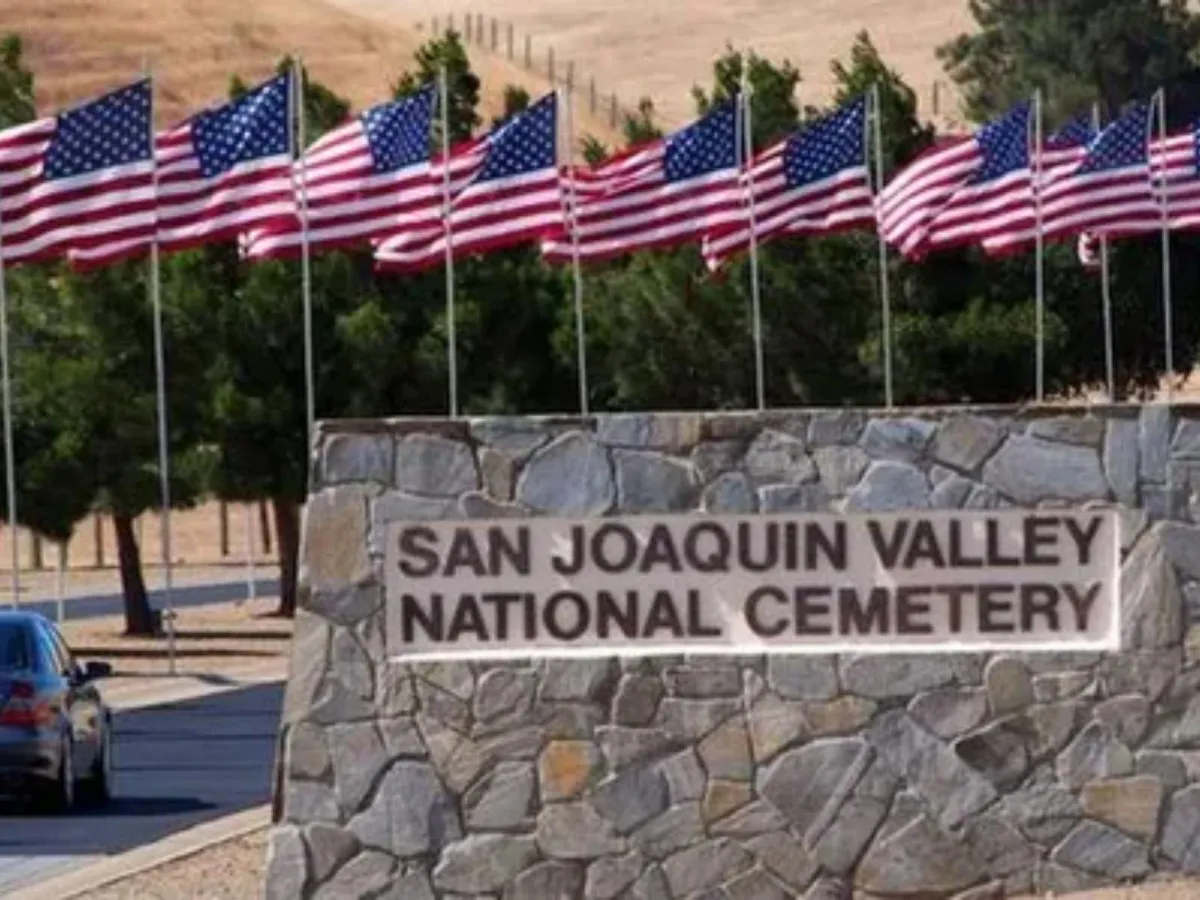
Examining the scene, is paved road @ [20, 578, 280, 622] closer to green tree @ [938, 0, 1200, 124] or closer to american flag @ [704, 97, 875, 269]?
american flag @ [704, 97, 875, 269]

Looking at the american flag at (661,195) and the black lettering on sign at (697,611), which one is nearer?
the black lettering on sign at (697,611)

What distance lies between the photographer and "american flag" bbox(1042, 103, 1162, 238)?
43.0 meters

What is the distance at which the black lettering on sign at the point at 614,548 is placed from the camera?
1805 centimetres

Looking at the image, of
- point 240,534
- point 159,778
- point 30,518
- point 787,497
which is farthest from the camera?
point 240,534

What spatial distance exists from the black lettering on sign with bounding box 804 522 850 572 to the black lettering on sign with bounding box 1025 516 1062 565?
0.76 m

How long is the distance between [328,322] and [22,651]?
24.9 metres

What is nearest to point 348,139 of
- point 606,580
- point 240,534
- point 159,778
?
point 159,778

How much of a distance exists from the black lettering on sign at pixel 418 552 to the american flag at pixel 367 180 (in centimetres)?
1656

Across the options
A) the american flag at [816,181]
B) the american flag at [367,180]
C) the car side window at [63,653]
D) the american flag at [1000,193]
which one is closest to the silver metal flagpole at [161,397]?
the american flag at [367,180]

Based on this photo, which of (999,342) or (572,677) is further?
(999,342)

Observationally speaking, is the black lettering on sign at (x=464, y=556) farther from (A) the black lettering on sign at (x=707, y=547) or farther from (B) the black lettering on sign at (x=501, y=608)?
(A) the black lettering on sign at (x=707, y=547)

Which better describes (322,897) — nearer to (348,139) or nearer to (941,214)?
(348,139)

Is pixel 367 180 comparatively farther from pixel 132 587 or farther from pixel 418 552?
pixel 132 587

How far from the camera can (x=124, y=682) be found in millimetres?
45625
